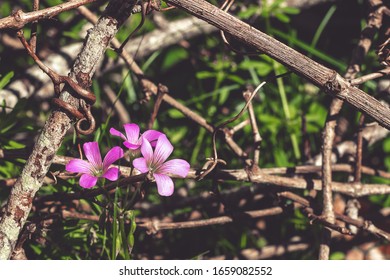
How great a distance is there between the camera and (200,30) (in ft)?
10.7

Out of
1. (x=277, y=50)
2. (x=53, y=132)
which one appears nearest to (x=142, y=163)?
(x=53, y=132)

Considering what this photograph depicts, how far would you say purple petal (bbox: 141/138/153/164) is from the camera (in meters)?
1.79

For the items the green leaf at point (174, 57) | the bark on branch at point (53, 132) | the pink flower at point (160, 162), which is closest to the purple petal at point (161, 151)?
the pink flower at point (160, 162)

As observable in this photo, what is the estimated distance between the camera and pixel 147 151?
1791 mm

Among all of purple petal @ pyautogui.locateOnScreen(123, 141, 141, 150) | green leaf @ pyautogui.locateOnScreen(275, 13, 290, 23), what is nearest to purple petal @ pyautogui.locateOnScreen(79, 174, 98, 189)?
purple petal @ pyautogui.locateOnScreen(123, 141, 141, 150)

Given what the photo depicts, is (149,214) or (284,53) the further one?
(149,214)

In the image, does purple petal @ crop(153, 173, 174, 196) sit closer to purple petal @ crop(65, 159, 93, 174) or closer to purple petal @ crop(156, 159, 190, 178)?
purple petal @ crop(156, 159, 190, 178)

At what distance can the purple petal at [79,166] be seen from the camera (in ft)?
6.00

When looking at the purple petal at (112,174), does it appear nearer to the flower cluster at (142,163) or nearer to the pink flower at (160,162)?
the flower cluster at (142,163)

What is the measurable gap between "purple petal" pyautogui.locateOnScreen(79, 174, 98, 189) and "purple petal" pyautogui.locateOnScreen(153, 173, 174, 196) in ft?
0.69

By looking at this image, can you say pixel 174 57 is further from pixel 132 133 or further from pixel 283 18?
pixel 132 133
